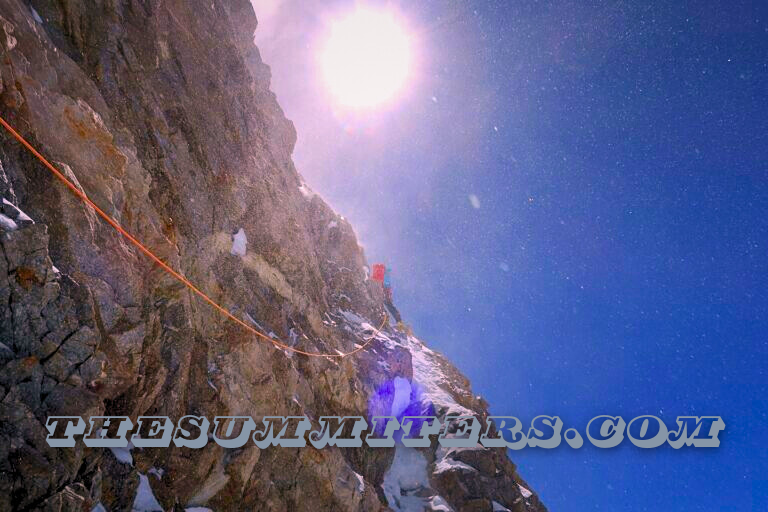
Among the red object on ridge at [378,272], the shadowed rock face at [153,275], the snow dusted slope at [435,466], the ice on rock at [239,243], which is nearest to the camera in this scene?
the shadowed rock face at [153,275]

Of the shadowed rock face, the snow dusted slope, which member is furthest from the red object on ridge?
the shadowed rock face

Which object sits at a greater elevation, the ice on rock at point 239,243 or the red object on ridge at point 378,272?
the red object on ridge at point 378,272

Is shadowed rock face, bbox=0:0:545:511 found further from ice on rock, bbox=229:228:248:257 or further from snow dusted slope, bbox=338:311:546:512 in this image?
snow dusted slope, bbox=338:311:546:512

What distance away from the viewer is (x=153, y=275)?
13.7m

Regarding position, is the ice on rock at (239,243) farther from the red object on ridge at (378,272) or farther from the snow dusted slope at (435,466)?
the red object on ridge at (378,272)

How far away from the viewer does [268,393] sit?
18281 millimetres

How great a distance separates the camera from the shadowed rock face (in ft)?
28.4

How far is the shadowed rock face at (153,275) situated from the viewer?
8.66m

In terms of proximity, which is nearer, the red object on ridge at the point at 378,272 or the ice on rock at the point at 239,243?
the ice on rock at the point at 239,243

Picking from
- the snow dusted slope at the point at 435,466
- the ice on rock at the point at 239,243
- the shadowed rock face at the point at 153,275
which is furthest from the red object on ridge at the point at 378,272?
the ice on rock at the point at 239,243

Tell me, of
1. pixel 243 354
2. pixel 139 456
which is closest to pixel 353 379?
pixel 243 354

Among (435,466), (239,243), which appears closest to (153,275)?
(239,243)

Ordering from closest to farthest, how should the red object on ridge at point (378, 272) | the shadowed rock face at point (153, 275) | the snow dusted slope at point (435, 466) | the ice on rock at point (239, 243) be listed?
the shadowed rock face at point (153, 275) → the ice on rock at point (239, 243) → the snow dusted slope at point (435, 466) → the red object on ridge at point (378, 272)

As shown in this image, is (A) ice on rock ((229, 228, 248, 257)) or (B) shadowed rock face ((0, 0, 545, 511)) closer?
(B) shadowed rock face ((0, 0, 545, 511))
